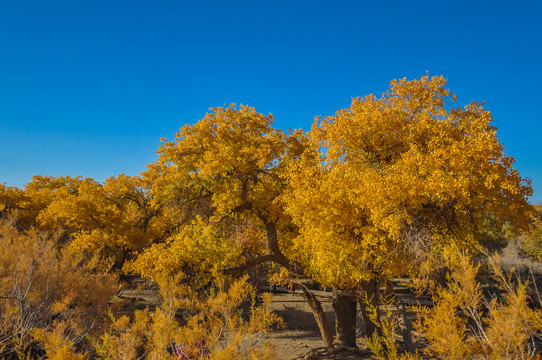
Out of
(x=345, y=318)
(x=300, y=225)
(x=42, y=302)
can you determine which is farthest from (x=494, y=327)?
(x=42, y=302)

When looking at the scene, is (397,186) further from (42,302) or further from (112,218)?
(112,218)

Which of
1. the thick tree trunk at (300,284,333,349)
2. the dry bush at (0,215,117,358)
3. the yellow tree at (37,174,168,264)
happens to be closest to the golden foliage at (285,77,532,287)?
the thick tree trunk at (300,284,333,349)

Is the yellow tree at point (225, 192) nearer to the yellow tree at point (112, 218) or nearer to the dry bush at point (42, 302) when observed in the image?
the dry bush at point (42, 302)

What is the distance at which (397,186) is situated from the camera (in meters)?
7.15

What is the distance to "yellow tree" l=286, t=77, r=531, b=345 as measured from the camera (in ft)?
24.1

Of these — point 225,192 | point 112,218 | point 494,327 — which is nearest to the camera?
point 494,327

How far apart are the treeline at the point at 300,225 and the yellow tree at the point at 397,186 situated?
0.04 m

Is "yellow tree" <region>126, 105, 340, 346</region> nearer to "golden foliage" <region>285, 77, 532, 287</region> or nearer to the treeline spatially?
the treeline

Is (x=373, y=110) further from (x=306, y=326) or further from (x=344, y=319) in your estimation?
(x=306, y=326)

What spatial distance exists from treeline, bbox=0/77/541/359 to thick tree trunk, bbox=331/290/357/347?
0.05 m

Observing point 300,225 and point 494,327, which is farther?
point 300,225

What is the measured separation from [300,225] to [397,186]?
3.77 meters

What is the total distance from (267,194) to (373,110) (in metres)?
4.73

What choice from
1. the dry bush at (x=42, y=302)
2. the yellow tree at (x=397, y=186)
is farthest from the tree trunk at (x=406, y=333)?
the dry bush at (x=42, y=302)
